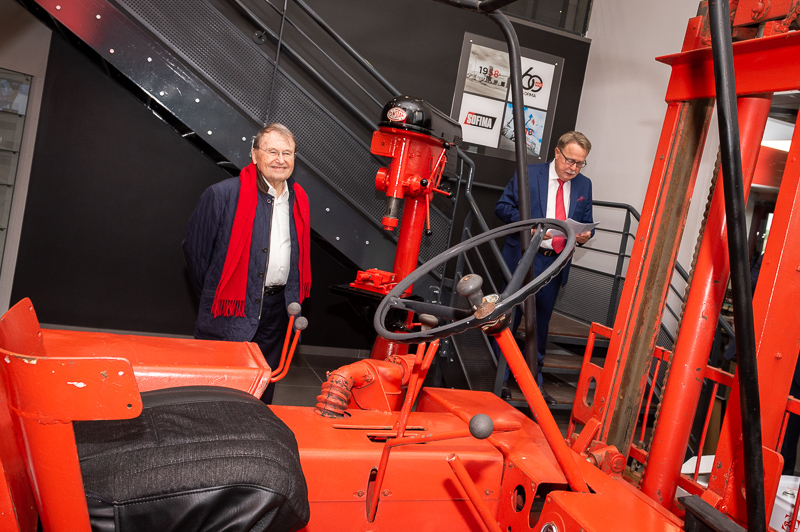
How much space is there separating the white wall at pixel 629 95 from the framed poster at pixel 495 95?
530mm

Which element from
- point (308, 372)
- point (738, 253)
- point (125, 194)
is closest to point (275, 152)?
point (738, 253)

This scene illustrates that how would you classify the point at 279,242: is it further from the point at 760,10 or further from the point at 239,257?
the point at 760,10

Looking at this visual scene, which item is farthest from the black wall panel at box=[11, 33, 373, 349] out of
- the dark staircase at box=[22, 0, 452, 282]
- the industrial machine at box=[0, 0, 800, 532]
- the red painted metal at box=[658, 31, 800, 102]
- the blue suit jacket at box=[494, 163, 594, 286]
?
the red painted metal at box=[658, 31, 800, 102]

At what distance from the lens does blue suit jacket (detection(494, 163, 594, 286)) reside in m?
4.27

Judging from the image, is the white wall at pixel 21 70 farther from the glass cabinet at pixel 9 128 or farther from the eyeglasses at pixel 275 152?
the eyeglasses at pixel 275 152

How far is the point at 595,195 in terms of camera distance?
6.97m

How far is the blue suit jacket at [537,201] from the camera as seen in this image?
14.0 feet

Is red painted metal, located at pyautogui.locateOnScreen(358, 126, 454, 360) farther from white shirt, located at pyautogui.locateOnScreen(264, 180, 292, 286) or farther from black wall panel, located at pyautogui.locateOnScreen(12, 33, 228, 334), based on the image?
black wall panel, located at pyautogui.locateOnScreen(12, 33, 228, 334)

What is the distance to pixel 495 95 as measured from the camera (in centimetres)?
689

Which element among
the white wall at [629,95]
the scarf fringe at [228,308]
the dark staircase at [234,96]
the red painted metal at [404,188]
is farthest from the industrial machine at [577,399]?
the white wall at [629,95]

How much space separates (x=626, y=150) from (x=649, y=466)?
4.98 metres

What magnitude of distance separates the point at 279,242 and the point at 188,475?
2.24 metres

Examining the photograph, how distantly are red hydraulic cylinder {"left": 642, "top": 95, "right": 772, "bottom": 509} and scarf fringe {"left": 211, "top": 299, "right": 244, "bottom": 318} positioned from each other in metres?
2.04

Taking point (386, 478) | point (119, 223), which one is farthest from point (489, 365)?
point (119, 223)
